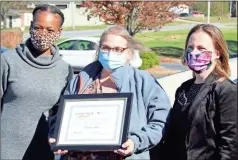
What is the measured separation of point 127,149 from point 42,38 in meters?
1.03

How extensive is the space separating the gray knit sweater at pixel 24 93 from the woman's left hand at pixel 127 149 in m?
0.80

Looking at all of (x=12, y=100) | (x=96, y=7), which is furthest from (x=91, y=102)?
(x=96, y=7)

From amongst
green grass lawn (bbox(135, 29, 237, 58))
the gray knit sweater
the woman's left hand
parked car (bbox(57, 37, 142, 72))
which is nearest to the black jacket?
the woman's left hand

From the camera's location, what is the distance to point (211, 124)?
309 cm

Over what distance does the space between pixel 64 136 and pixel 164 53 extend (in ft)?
89.4

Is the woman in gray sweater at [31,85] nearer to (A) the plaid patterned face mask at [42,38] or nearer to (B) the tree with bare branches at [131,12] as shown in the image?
(A) the plaid patterned face mask at [42,38]

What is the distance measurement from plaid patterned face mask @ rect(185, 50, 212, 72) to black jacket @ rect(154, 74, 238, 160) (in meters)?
0.07

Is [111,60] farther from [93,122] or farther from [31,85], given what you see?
[31,85]

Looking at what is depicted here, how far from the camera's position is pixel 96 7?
21.8 meters

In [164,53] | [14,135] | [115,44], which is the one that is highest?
[115,44]

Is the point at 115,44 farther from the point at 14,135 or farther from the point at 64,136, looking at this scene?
the point at 14,135

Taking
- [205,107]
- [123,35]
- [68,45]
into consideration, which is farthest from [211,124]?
[68,45]

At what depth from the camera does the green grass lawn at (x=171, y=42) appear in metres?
31.2

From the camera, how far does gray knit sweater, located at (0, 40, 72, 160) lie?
3803 mm
